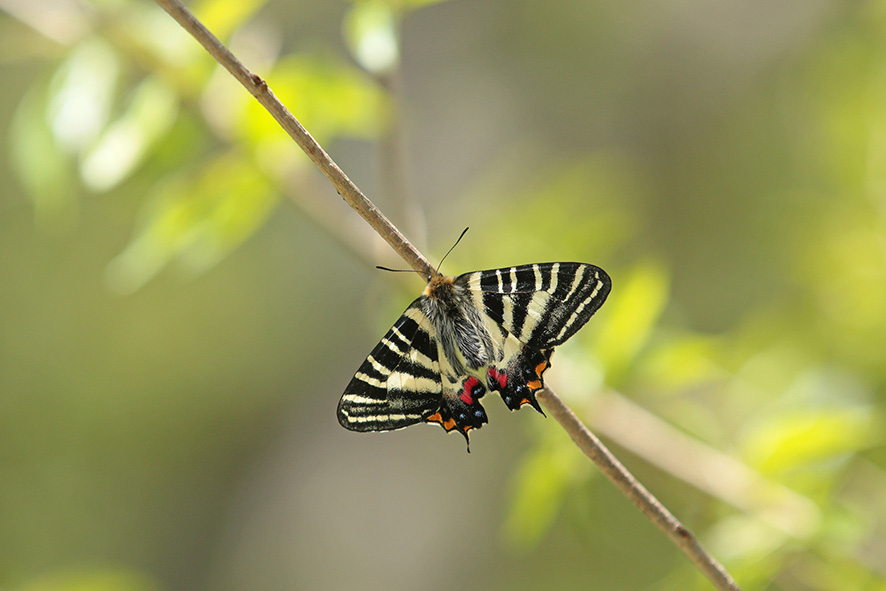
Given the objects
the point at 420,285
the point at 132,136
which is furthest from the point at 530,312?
the point at 132,136

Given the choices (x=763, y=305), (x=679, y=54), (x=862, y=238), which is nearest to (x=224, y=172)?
(x=862, y=238)

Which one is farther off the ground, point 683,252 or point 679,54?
point 679,54

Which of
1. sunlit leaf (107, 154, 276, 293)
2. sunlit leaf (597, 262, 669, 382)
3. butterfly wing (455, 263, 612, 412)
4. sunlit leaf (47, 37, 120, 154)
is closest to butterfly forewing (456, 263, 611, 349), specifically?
butterfly wing (455, 263, 612, 412)

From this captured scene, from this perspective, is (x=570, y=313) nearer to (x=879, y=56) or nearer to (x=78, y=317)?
(x=879, y=56)

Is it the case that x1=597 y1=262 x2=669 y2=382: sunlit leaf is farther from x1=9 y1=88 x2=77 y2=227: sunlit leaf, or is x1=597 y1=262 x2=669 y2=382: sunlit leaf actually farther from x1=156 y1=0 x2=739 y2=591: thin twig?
x1=9 y1=88 x2=77 y2=227: sunlit leaf

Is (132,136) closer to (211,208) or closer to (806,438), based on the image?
(211,208)

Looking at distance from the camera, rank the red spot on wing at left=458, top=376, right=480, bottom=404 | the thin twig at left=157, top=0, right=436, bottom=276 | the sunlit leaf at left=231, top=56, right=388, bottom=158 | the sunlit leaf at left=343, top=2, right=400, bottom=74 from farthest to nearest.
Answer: the sunlit leaf at left=231, top=56, right=388, bottom=158 < the red spot on wing at left=458, top=376, right=480, bottom=404 < the sunlit leaf at left=343, top=2, right=400, bottom=74 < the thin twig at left=157, top=0, right=436, bottom=276

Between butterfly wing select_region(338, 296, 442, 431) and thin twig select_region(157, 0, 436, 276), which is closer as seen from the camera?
thin twig select_region(157, 0, 436, 276)
